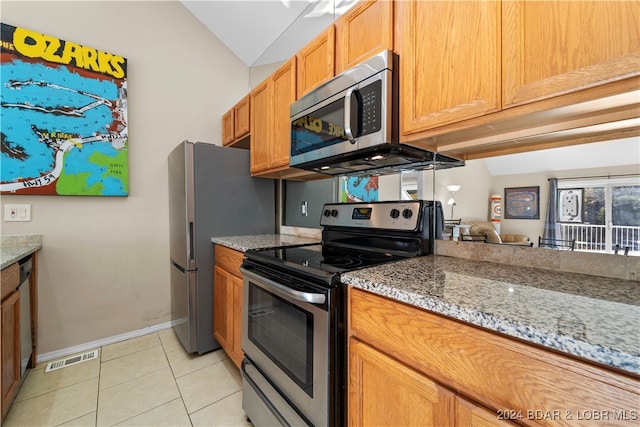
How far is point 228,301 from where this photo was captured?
188 centimetres

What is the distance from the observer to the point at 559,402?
52 centimetres

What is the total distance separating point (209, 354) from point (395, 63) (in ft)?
7.59

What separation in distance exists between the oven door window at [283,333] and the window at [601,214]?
1044 mm

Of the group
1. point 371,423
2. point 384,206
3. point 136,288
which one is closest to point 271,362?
point 371,423

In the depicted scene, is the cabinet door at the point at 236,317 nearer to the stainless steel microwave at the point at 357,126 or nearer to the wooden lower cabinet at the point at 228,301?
the wooden lower cabinet at the point at 228,301

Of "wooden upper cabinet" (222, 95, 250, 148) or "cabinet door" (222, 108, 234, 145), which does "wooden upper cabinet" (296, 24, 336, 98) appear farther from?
"cabinet door" (222, 108, 234, 145)

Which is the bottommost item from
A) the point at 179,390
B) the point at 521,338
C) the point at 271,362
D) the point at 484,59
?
the point at 179,390

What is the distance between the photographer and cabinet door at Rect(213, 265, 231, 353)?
191 cm

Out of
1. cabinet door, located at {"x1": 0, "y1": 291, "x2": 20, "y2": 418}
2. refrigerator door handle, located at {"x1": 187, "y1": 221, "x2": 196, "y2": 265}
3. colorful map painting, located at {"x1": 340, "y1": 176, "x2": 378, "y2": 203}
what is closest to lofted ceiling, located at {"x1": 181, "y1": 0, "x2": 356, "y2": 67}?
colorful map painting, located at {"x1": 340, "y1": 176, "x2": 378, "y2": 203}

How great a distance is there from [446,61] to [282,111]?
115 centimetres

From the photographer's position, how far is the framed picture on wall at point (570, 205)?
1014 mm

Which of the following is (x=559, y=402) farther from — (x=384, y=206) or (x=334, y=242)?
(x=334, y=242)

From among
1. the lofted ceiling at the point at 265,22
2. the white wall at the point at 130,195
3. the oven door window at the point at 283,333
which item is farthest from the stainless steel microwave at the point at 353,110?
the white wall at the point at 130,195

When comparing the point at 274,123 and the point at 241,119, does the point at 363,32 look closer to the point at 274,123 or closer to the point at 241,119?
the point at 274,123
